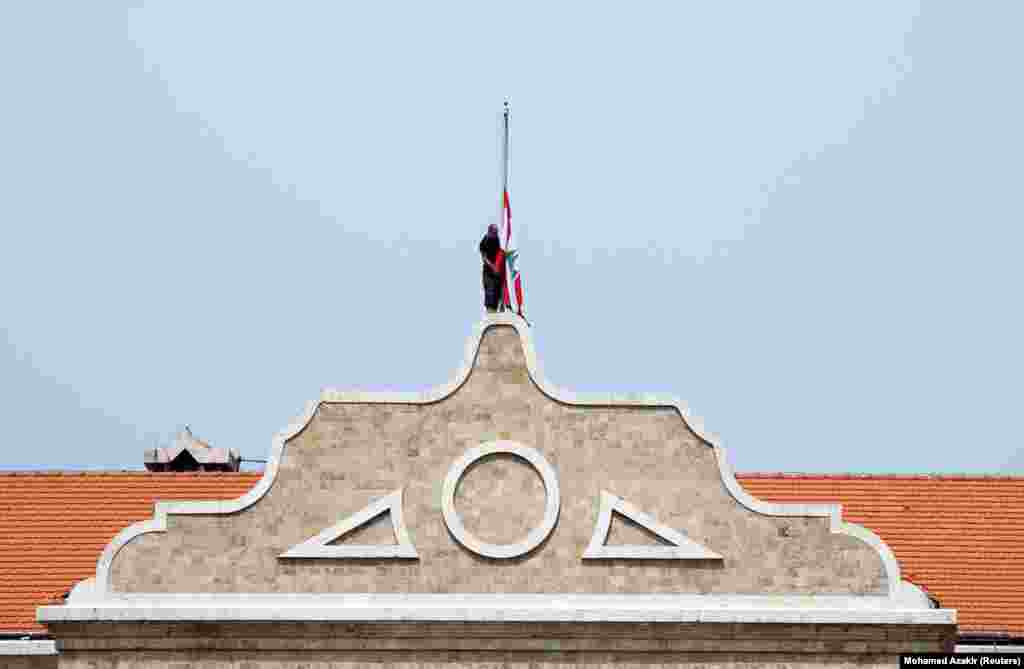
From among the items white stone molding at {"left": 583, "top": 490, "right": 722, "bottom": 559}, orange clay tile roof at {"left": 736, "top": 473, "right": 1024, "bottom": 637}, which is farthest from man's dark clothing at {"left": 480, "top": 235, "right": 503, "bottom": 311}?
orange clay tile roof at {"left": 736, "top": 473, "right": 1024, "bottom": 637}

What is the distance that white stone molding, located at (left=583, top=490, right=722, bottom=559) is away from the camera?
36.3m

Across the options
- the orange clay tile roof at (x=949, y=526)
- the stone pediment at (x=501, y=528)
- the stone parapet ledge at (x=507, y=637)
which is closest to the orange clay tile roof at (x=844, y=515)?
the orange clay tile roof at (x=949, y=526)

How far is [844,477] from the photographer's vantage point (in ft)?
142

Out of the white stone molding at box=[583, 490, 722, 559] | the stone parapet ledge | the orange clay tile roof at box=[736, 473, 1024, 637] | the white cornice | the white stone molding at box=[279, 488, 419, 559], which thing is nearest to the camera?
the stone parapet ledge

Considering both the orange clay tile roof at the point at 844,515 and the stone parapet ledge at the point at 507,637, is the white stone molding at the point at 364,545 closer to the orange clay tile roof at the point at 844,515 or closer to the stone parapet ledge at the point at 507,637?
the stone parapet ledge at the point at 507,637

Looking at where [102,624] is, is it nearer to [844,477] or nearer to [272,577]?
[272,577]

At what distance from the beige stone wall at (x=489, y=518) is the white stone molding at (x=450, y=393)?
4.4 inches

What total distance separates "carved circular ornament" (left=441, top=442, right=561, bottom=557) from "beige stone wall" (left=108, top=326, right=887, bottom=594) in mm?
116

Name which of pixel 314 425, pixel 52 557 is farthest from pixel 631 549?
pixel 52 557

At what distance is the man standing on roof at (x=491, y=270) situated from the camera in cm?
3719

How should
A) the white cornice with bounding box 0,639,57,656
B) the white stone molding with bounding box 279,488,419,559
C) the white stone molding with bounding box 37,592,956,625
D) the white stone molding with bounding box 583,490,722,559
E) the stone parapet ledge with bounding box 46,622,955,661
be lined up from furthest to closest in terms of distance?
1. the white cornice with bounding box 0,639,57,656
2. the white stone molding with bounding box 583,490,722,559
3. the white stone molding with bounding box 279,488,419,559
4. the stone parapet ledge with bounding box 46,622,955,661
5. the white stone molding with bounding box 37,592,956,625

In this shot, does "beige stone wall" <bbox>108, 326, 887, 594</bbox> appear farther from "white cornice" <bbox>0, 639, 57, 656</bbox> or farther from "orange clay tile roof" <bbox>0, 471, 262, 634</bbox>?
"orange clay tile roof" <bbox>0, 471, 262, 634</bbox>

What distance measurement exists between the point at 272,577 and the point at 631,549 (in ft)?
16.5

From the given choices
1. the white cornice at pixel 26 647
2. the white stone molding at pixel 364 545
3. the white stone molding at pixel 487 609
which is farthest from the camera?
the white cornice at pixel 26 647
